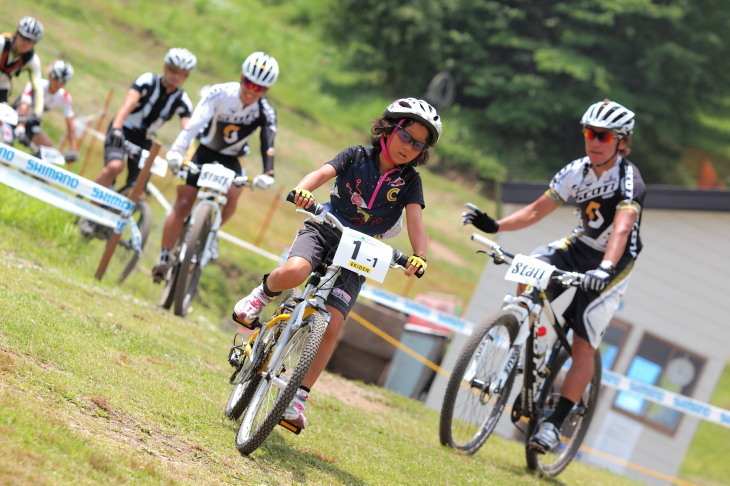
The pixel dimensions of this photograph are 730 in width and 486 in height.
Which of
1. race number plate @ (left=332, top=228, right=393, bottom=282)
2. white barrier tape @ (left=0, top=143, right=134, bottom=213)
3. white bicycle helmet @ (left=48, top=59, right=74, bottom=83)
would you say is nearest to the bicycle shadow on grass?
race number plate @ (left=332, top=228, right=393, bottom=282)

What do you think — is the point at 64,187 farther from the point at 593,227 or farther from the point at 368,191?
the point at 593,227

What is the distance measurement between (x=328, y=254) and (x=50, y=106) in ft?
34.1

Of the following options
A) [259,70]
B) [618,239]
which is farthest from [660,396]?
[259,70]

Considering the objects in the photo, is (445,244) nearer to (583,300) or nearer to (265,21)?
Result: (265,21)

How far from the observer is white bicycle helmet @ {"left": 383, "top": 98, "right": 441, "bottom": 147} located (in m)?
6.47

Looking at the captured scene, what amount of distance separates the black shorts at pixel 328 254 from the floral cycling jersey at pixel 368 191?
23cm

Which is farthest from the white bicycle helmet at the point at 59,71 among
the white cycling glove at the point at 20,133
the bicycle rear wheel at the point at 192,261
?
the bicycle rear wheel at the point at 192,261

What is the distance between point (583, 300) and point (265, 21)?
43.9 metres

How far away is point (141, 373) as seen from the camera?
280 inches

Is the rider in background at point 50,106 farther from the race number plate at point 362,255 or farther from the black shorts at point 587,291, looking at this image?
the race number plate at point 362,255

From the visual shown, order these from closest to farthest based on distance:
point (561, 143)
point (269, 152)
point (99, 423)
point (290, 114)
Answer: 1. point (99, 423)
2. point (269, 152)
3. point (290, 114)
4. point (561, 143)

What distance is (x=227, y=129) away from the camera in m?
10.4

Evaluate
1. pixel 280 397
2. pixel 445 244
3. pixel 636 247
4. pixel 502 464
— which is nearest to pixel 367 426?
pixel 502 464

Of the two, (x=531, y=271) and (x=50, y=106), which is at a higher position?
(x=531, y=271)
